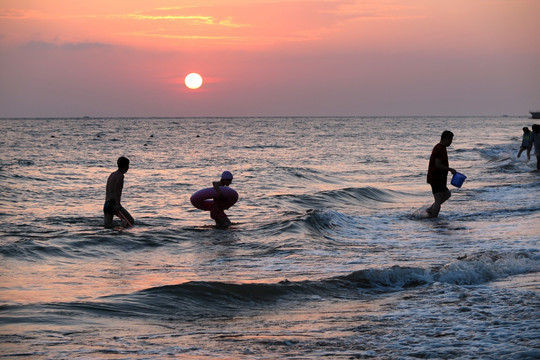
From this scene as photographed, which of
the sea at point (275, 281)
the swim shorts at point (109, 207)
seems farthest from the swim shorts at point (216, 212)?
the swim shorts at point (109, 207)

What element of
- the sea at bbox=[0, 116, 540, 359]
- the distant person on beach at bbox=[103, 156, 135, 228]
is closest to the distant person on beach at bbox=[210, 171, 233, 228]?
the sea at bbox=[0, 116, 540, 359]

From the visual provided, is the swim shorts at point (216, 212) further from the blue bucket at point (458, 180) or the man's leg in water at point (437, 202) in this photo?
the blue bucket at point (458, 180)

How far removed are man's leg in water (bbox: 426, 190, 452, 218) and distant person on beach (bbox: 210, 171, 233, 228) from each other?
4038mm

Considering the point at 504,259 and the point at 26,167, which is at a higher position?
the point at 26,167

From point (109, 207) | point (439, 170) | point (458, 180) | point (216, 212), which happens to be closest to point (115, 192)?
point (109, 207)

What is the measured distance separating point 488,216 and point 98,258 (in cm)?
773

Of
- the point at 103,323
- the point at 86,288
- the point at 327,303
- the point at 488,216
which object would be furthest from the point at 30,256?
the point at 488,216

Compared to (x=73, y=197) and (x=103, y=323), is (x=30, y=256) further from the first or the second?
(x=73, y=197)

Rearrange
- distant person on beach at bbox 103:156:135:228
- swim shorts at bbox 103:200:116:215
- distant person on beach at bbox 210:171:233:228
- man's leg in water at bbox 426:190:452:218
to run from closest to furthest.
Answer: distant person on beach at bbox 103:156:135:228 → distant person on beach at bbox 210:171:233:228 → swim shorts at bbox 103:200:116:215 → man's leg in water at bbox 426:190:452:218

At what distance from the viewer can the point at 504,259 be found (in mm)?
8070

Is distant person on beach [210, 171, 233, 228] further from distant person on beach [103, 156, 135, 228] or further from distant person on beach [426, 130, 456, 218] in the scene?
distant person on beach [426, 130, 456, 218]

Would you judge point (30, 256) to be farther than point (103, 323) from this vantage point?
Yes

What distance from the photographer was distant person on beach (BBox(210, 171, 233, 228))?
38.8 feet

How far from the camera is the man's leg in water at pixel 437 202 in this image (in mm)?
12562
